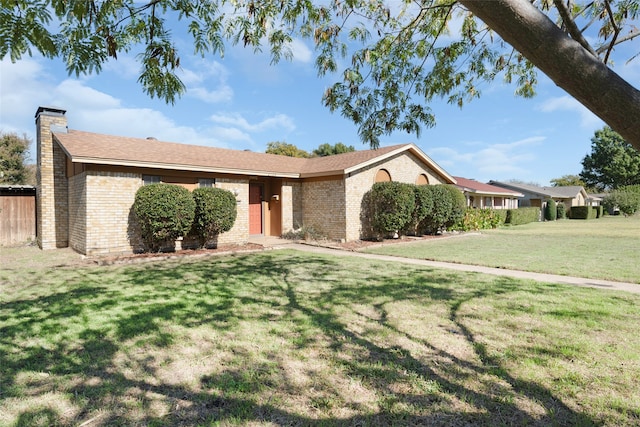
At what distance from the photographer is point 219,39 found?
4.64 metres

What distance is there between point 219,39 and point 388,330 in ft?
14.8

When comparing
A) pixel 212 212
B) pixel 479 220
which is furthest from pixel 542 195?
pixel 212 212

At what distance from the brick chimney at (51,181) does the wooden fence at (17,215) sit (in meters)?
2.01

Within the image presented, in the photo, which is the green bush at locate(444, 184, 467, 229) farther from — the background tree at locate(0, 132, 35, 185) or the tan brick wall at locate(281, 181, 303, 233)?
the background tree at locate(0, 132, 35, 185)

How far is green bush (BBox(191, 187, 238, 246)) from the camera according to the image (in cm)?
1202

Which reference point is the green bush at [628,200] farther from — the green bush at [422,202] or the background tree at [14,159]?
the background tree at [14,159]

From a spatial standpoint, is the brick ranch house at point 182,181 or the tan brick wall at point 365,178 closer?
the brick ranch house at point 182,181

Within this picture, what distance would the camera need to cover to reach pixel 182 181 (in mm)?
13141

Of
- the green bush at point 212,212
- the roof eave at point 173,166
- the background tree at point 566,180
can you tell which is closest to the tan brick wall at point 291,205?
the roof eave at point 173,166

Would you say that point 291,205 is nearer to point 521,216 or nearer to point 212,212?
point 212,212

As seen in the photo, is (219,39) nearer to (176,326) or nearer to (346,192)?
(176,326)

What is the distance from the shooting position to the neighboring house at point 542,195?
42.2m

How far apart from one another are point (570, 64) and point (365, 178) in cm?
1459

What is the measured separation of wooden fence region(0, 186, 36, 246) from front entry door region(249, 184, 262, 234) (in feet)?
30.5
